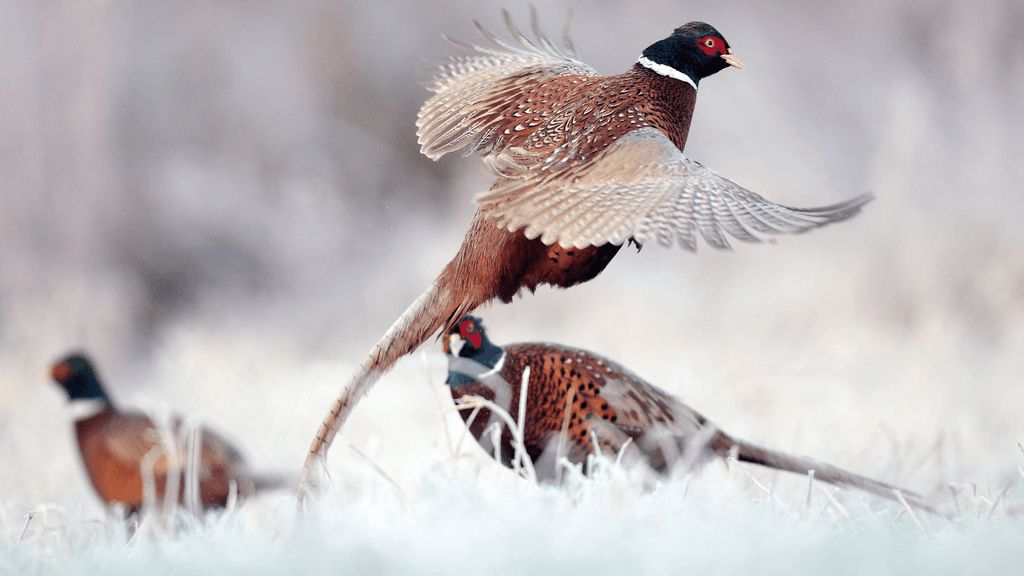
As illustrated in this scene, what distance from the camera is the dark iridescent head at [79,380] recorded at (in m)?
1.69

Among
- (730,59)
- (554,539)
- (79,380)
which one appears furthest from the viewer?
(79,380)

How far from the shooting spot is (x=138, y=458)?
1.54 m

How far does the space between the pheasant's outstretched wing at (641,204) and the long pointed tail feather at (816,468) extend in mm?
407

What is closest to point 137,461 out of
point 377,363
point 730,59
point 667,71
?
point 377,363

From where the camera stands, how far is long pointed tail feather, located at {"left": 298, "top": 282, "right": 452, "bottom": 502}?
50.2 inches

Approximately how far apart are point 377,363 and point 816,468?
73 cm

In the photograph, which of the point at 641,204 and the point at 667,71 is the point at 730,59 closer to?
the point at 667,71

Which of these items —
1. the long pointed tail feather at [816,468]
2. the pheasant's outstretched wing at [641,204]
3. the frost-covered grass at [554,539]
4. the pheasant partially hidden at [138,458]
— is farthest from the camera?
the pheasant partially hidden at [138,458]

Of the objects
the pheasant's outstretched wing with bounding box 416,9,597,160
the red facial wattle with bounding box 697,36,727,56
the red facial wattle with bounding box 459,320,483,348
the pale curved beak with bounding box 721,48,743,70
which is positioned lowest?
the red facial wattle with bounding box 459,320,483,348

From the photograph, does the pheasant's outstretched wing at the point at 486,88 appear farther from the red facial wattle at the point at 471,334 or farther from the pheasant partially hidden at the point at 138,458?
the pheasant partially hidden at the point at 138,458

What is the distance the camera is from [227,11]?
7.03 ft

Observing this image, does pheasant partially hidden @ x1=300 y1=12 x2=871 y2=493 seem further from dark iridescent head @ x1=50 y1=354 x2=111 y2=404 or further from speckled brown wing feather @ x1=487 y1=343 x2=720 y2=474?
dark iridescent head @ x1=50 y1=354 x2=111 y2=404

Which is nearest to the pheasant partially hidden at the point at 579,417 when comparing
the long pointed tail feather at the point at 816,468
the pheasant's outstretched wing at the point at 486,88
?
the long pointed tail feather at the point at 816,468

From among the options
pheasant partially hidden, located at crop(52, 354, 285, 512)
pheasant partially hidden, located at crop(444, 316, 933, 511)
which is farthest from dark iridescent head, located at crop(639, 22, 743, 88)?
pheasant partially hidden, located at crop(52, 354, 285, 512)
